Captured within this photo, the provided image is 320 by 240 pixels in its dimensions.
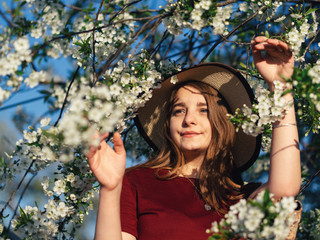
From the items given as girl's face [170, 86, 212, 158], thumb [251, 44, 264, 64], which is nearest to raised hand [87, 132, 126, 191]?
girl's face [170, 86, 212, 158]

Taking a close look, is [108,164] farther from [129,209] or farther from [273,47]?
[273,47]

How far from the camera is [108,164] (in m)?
2.06

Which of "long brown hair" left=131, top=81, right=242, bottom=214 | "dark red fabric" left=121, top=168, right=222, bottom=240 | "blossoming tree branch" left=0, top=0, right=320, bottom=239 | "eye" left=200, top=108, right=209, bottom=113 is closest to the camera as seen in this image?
"blossoming tree branch" left=0, top=0, right=320, bottom=239

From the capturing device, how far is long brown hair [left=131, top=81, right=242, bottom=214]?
2.57 metres

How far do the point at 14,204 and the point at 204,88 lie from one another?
1.28 metres

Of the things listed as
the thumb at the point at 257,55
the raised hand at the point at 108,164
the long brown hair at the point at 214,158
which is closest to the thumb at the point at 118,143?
the raised hand at the point at 108,164

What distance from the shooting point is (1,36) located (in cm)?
193

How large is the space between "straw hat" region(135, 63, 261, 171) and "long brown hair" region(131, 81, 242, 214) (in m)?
0.05

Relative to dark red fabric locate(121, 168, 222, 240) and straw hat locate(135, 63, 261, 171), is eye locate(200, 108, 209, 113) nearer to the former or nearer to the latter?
straw hat locate(135, 63, 261, 171)

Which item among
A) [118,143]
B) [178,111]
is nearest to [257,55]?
[178,111]

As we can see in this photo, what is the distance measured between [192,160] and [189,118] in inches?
10.5

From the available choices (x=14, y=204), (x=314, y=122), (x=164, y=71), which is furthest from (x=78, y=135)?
(x=314, y=122)

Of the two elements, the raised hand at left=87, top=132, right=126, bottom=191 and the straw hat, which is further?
the straw hat

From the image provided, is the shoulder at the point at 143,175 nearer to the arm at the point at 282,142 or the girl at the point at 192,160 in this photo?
the girl at the point at 192,160
